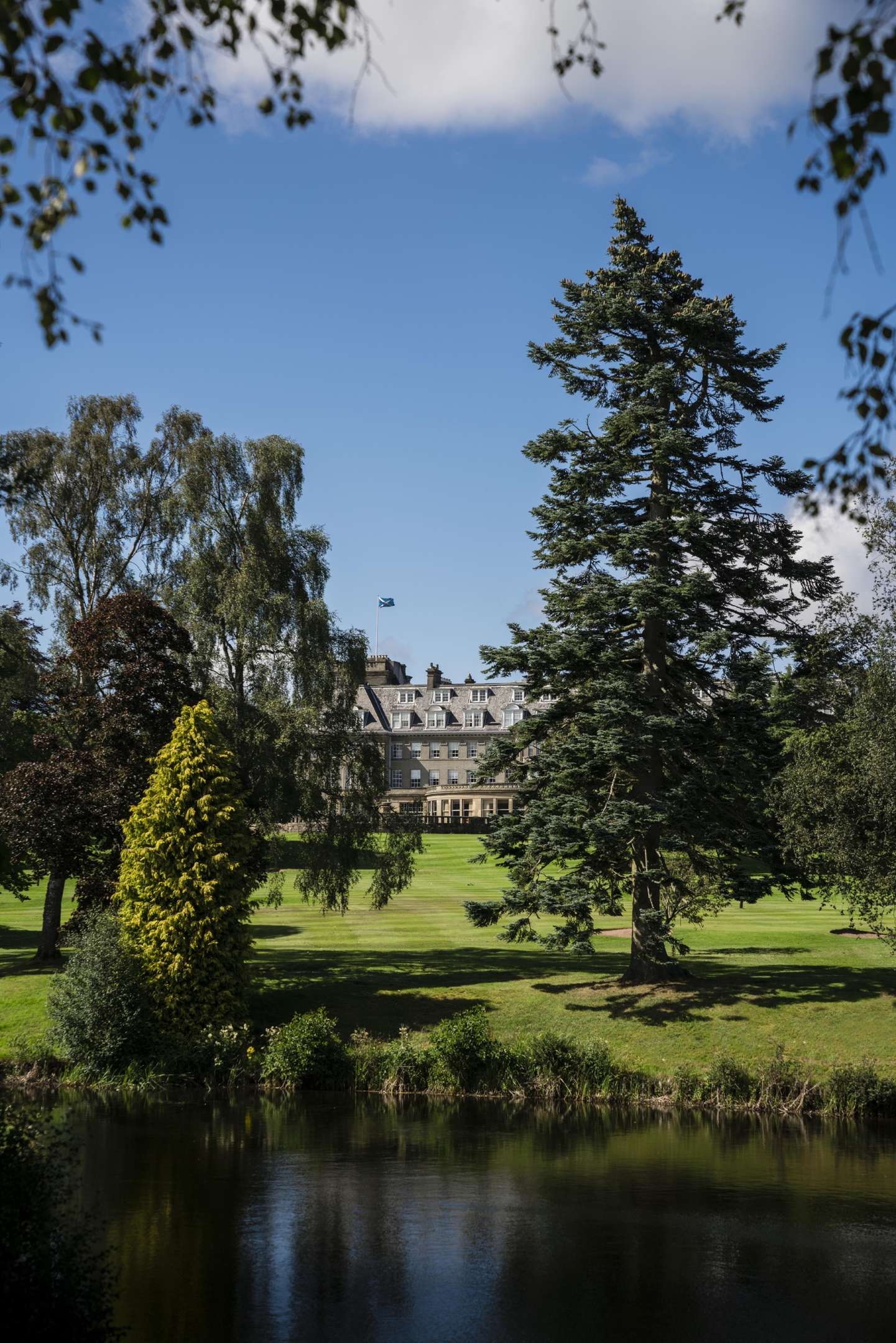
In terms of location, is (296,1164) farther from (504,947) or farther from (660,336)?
(660,336)

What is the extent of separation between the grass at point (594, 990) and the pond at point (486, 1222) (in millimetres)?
2623

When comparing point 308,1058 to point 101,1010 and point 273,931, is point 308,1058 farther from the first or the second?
point 273,931

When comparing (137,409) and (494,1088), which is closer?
(494,1088)

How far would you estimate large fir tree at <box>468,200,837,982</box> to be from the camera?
89.6ft

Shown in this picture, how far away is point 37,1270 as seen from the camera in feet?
33.3

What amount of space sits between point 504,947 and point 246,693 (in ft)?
39.3

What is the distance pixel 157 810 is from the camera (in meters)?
26.7

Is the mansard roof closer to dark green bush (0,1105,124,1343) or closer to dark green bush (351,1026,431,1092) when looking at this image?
dark green bush (351,1026,431,1092)

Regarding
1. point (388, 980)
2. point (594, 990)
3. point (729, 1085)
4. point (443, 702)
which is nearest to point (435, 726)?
point (443, 702)

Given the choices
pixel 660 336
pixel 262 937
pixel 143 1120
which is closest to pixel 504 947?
pixel 262 937

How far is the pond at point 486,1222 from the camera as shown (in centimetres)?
1243

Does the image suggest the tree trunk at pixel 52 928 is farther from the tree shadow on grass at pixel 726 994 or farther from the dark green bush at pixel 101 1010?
the tree shadow on grass at pixel 726 994

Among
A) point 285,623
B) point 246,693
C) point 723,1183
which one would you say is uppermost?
point 285,623

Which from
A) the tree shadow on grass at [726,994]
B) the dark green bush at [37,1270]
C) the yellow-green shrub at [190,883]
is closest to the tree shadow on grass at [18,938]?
the yellow-green shrub at [190,883]
